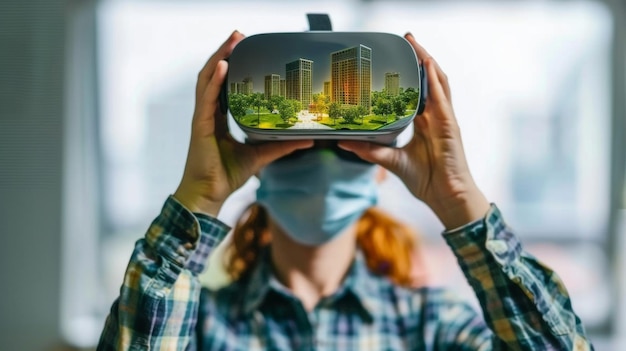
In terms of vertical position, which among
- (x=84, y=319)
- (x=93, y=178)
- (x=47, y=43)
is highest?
(x=47, y=43)

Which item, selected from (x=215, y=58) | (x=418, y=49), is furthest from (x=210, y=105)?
(x=418, y=49)

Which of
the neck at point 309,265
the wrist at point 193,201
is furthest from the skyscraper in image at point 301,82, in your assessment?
the neck at point 309,265

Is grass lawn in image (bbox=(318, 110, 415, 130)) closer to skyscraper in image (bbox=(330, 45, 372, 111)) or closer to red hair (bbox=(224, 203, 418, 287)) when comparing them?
skyscraper in image (bbox=(330, 45, 372, 111))

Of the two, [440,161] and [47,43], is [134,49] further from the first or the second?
[440,161]

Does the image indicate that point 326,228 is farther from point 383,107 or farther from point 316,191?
point 383,107

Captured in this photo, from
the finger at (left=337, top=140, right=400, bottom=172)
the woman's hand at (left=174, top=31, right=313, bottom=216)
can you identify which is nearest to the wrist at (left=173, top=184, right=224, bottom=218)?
the woman's hand at (left=174, top=31, right=313, bottom=216)

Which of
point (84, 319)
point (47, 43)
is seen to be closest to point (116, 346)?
point (84, 319)

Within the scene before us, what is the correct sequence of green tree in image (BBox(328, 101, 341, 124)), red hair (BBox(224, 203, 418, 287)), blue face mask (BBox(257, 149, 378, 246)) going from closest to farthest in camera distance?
green tree in image (BBox(328, 101, 341, 124)) < blue face mask (BBox(257, 149, 378, 246)) < red hair (BBox(224, 203, 418, 287))
